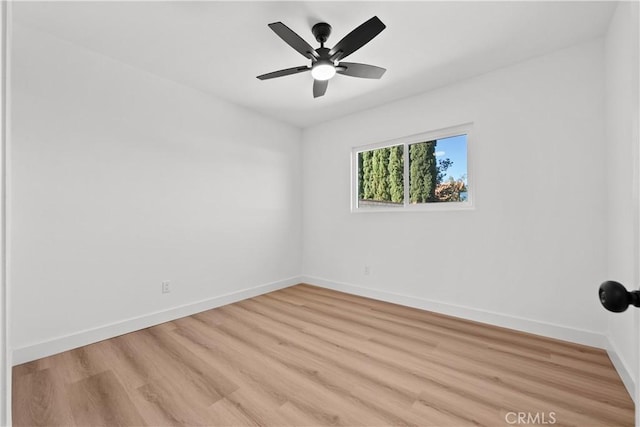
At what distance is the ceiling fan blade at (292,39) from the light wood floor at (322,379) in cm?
224

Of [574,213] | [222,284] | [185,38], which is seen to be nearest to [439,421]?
[574,213]

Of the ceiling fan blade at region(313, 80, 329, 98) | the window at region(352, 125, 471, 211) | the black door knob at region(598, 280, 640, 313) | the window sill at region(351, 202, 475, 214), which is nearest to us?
the black door knob at region(598, 280, 640, 313)

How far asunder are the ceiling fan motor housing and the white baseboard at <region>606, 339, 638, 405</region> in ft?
9.59

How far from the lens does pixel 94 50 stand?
2326 mm

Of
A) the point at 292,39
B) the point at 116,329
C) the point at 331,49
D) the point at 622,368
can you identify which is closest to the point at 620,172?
the point at 622,368

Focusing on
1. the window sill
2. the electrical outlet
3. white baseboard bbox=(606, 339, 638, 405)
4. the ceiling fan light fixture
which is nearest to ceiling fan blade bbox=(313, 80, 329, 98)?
the ceiling fan light fixture

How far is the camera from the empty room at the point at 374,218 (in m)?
1.69

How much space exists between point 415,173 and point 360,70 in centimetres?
157

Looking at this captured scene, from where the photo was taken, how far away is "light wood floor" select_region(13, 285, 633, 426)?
4.87 feet

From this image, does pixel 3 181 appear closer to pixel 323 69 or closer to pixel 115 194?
pixel 323 69

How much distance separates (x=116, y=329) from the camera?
2416mm

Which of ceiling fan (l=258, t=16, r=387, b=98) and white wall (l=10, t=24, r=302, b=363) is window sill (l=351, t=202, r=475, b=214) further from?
white wall (l=10, t=24, r=302, b=363)

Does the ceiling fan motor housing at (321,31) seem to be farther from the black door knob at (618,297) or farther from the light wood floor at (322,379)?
the light wood floor at (322,379)

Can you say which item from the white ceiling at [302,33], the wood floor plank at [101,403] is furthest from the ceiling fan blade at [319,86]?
the wood floor plank at [101,403]
